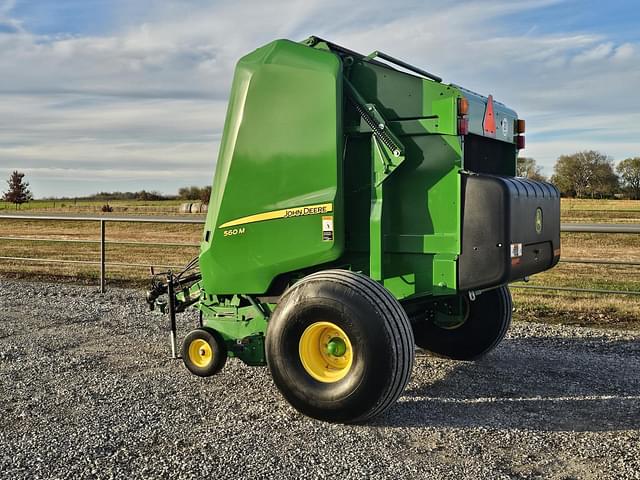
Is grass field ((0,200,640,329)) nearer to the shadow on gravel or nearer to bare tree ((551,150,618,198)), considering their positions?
the shadow on gravel

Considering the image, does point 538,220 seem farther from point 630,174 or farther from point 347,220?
point 630,174

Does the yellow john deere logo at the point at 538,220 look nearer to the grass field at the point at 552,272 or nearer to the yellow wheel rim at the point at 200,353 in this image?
the yellow wheel rim at the point at 200,353

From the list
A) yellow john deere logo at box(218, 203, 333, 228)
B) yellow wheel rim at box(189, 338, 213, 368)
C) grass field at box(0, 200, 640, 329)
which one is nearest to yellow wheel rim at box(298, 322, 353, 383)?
yellow john deere logo at box(218, 203, 333, 228)

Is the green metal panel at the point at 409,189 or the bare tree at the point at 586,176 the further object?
the bare tree at the point at 586,176

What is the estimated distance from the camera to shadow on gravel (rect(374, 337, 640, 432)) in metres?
4.54

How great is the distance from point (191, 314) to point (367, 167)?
4.42 metres

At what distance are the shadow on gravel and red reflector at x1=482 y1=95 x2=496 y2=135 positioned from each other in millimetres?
2028

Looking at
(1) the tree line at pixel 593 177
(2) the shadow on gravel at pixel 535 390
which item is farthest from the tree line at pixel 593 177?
(2) the shadow on gravel at pixel 535 390

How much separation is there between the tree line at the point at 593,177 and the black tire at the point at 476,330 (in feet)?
150

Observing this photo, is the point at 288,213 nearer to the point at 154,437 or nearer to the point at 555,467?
the point at 154,437

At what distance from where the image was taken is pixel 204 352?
530 centimetres

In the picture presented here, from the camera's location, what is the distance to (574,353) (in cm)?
649

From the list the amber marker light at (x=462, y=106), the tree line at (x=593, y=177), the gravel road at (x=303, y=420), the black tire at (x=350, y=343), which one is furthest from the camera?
the tree line at (x=593, y=177)

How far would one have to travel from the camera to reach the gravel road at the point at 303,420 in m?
3.76
